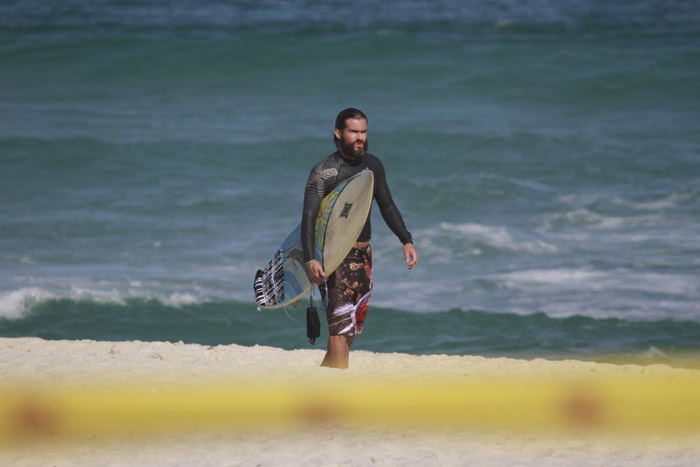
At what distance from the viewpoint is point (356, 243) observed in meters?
5.31

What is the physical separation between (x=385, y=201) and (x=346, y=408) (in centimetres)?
135

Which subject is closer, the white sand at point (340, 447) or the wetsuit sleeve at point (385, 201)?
the white sand at point (340, 447)

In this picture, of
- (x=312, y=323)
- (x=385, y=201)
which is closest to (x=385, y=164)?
(x=385, y=201)

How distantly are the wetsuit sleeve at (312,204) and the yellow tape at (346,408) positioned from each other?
765 millimetres

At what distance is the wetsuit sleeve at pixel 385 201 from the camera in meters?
5.37

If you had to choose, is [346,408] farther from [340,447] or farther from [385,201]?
[385,201]

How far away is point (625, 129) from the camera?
67.3 feet

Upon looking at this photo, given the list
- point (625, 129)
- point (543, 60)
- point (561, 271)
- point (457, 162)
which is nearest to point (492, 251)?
point (561, 271)

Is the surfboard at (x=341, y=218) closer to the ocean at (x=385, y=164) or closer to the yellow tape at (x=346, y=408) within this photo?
the yellow tape at (x=346, y=408)

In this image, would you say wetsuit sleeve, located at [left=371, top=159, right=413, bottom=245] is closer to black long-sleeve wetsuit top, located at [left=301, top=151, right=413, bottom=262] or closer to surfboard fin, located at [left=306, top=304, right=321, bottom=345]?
black long-sleeve wetsuit top, located at [left=301, top=151, right=413, bottom=262]

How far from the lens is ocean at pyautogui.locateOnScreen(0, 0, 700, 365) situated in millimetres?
10414

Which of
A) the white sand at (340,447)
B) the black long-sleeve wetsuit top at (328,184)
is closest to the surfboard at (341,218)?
the black long-sleeve wetsuit top at (328,184)

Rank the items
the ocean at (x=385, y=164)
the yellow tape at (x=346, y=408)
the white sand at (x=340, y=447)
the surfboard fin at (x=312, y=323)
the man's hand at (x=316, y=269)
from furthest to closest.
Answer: the ocean at (x=385, y=164)
the surfboard fin at (x=312, y=323)
the man's hand at (x=316, y=269)
the yellow tape at (x=346, y=408)
the white sand at (x=340, y=447)

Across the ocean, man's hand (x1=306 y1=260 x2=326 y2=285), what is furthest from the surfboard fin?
the ocean
